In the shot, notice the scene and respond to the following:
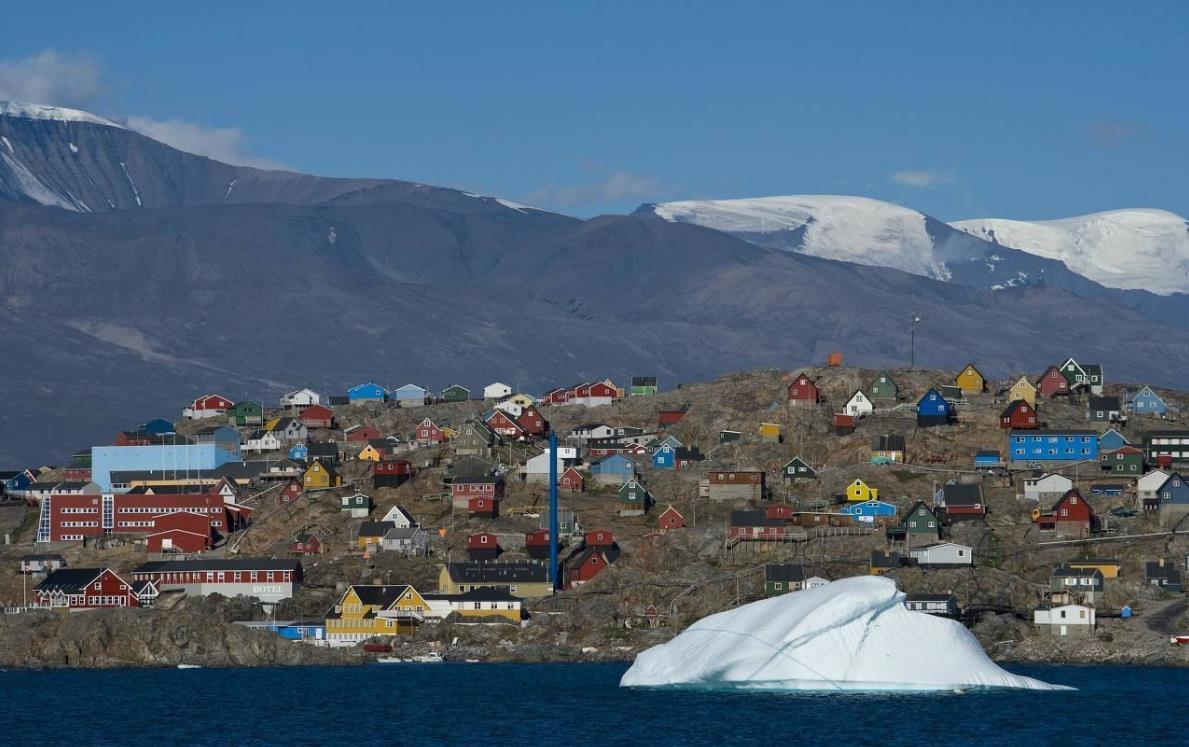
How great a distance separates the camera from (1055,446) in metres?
159

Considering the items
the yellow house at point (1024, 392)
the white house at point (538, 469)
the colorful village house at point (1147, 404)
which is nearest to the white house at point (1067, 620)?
the white house at point (538, 469)

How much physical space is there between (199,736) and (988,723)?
32635 millimetres

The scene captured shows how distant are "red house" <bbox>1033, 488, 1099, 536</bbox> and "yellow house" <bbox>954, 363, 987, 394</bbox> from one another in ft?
133

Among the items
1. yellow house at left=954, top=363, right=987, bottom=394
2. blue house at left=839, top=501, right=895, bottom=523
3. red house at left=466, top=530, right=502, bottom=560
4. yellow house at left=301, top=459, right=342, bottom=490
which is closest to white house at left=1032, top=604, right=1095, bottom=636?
blue house at left=839, top=501, right=895, bottom=523

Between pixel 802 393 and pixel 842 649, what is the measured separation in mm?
74530

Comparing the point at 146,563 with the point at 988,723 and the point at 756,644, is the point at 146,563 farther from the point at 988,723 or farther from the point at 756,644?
the point at 988,723

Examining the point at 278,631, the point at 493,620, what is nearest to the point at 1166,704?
the point at 493,620

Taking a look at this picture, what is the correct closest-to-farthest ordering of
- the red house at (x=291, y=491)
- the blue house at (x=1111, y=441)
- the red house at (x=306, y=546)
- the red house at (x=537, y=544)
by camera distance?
1. the red house at (x=537, y=544)
2. the red house at (x=306, y=546)
3. the blue house at (x=1111, y=441)
4. the red house at (x=291, y=491)

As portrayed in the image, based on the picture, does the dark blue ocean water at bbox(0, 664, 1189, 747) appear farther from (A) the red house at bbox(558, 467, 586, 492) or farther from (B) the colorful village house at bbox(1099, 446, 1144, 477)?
(A) the red house at bbox(558, 467, 586, 492)

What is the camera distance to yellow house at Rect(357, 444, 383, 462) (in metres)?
171

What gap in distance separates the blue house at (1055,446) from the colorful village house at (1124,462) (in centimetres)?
363

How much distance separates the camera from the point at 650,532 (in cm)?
14462

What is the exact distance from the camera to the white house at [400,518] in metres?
151

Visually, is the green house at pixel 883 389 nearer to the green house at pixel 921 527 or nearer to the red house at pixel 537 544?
the green house at pixel 921 527
